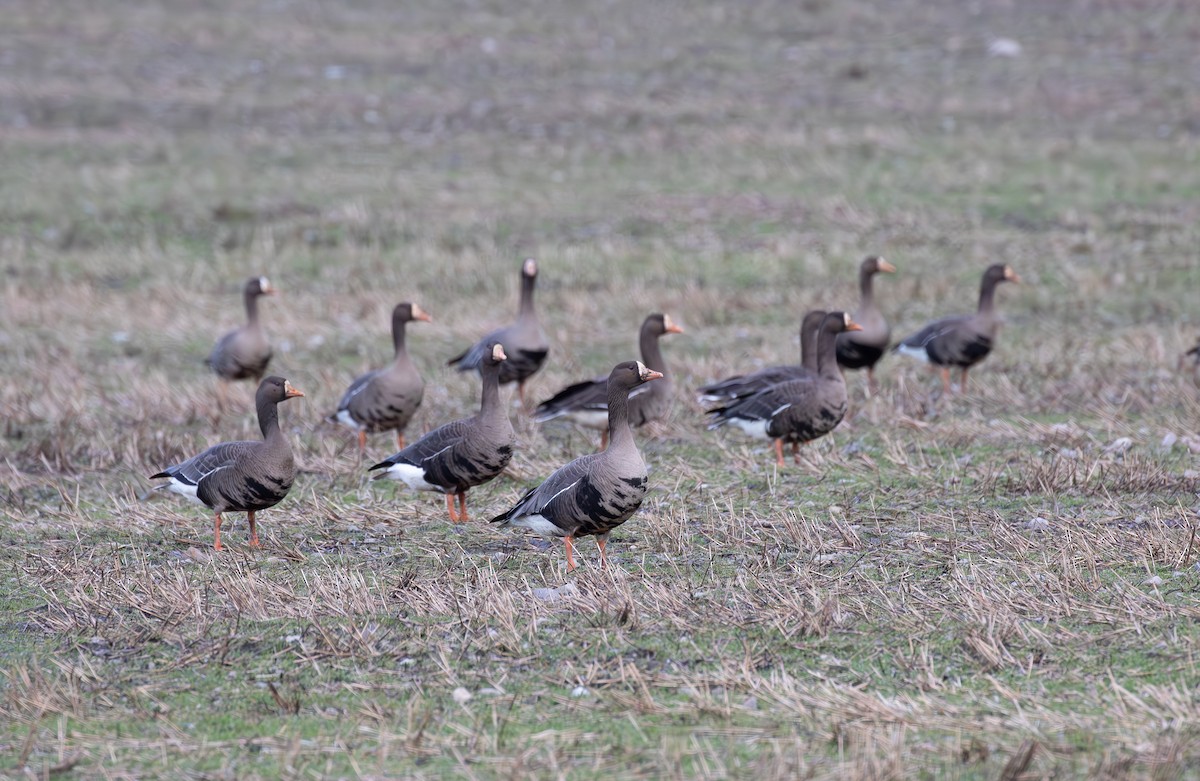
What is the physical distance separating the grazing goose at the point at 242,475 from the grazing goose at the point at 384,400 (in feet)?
6.77

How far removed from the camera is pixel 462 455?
9359mm

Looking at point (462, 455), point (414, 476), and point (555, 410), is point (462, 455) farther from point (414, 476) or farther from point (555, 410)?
point (555, 410)

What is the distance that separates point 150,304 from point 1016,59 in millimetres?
26400

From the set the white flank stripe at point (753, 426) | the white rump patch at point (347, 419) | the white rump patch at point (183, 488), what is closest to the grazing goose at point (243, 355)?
the white rump patch at point (347, 419)

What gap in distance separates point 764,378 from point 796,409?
987 millimetres

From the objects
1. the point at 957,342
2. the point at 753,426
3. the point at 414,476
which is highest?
the point at 414,476

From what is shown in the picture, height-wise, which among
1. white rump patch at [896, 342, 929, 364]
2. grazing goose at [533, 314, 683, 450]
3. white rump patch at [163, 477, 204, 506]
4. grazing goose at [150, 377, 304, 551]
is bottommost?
white rump patch at [896, 342, 929, 364]

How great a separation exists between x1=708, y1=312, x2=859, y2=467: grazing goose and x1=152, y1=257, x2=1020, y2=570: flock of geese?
0.01 meters

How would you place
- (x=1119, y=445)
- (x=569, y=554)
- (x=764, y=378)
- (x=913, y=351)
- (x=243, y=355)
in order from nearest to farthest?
1. (x=569, y=554)
2. (x=1119, y=445)
3. (x=764, y=378)
4. (x=243, y=355)
5. (x=913, y=351)

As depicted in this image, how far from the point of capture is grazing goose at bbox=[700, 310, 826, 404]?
11.8m

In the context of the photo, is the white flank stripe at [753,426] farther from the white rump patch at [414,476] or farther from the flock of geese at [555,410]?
the white rump patch at [414,476]

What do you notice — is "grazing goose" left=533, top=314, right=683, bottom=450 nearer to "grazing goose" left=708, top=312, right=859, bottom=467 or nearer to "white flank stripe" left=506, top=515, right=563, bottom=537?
"grazing goose" left=708, top=312, right=859, bottom=467

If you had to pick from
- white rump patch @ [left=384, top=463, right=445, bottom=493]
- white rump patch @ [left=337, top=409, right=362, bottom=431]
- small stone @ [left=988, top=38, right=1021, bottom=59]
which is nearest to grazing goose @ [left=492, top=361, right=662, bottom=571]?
white rump patch @ [left=384, top=463, right=445, bottom=493]

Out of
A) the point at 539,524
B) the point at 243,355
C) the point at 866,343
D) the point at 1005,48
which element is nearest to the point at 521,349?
the point at 243,355
